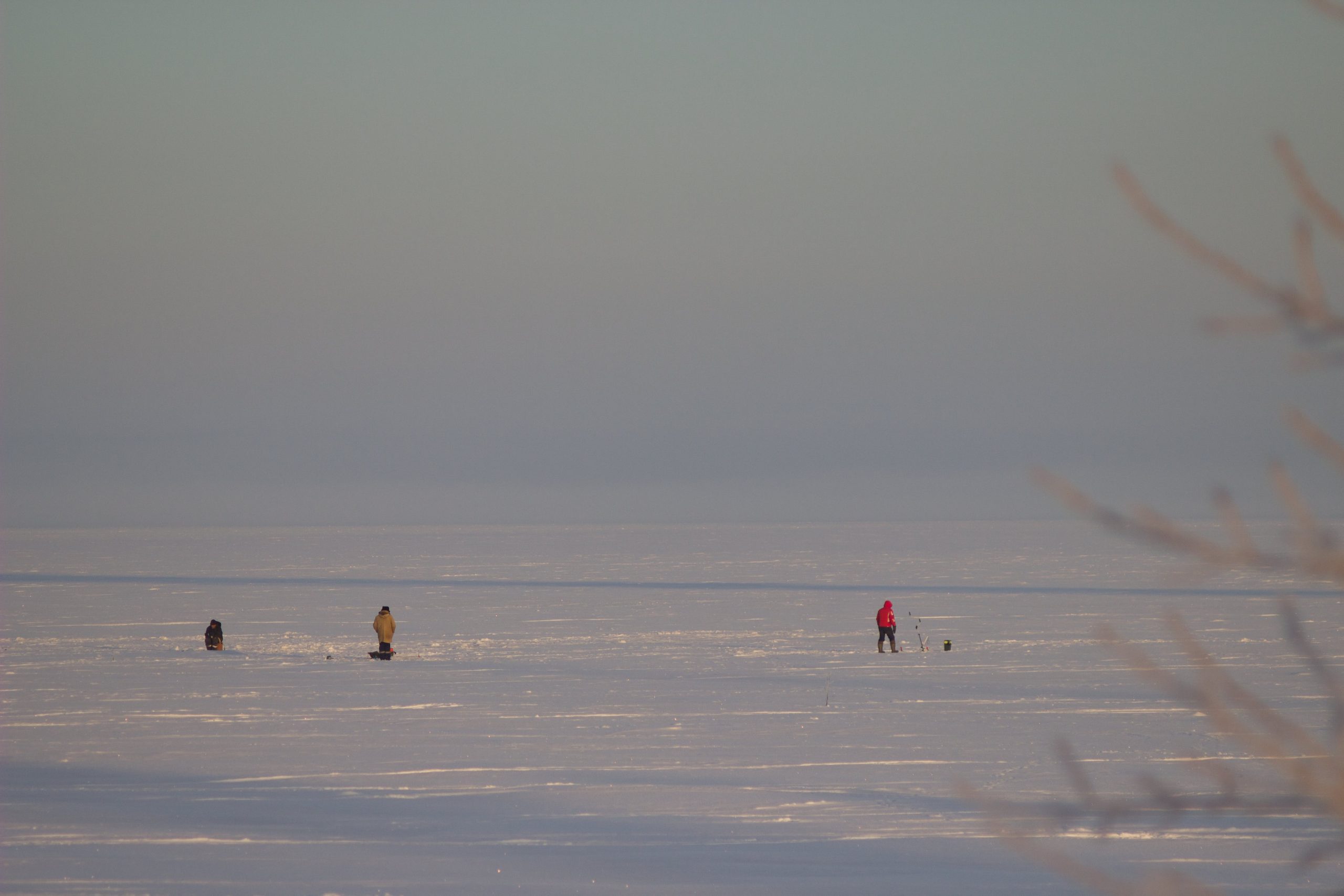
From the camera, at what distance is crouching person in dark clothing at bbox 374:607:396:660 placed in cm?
2141

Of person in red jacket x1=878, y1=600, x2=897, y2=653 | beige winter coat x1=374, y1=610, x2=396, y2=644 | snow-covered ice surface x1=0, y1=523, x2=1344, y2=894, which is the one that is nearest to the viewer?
snow-covered ice surface x1=0, y1=523, x2=1344, y2=894

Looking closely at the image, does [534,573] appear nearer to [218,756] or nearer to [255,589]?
[255,589]

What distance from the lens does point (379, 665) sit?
21047 millimetres

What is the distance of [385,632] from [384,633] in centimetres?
3

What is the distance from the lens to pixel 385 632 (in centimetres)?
2145


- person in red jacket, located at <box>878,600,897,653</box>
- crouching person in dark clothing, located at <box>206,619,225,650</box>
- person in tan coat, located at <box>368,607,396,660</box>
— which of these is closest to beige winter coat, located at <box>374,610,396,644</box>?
person in tan coat, located at <box>368,607,396,660</box>

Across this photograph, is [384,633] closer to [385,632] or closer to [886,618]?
[385,632]

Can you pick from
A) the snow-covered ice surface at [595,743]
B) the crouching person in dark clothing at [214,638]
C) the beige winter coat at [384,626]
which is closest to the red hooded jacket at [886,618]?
the snow-covered ice surface at [595,743]

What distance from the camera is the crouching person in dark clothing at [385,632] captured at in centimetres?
2141

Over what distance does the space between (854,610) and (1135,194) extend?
1192 inches

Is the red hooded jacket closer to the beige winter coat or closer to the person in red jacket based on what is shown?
the person in red jacket

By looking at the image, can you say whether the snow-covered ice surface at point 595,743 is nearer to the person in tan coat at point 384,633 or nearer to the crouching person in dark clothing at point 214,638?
the person in tan coat at point 384,633

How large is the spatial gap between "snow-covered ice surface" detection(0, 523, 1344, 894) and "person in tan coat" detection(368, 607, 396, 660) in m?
0.45

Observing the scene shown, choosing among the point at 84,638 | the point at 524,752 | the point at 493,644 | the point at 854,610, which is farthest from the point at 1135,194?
the point at 854,610
